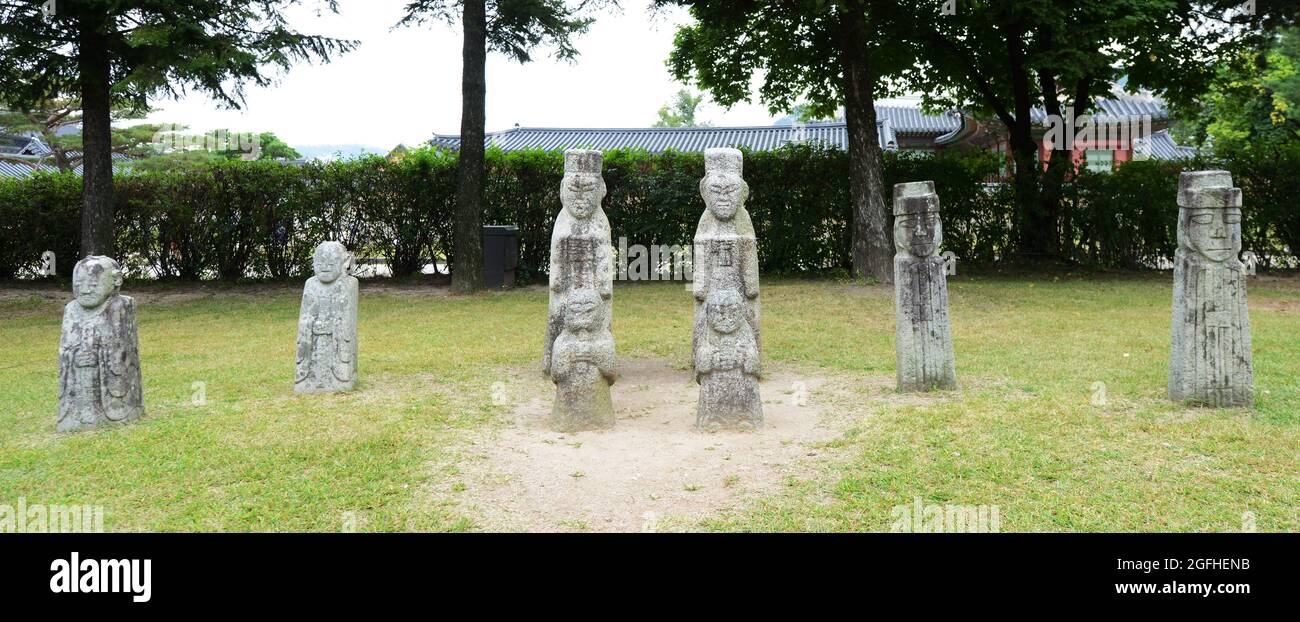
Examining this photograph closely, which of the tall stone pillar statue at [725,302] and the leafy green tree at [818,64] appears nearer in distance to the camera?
the tall stone pillar statue at [725,302]

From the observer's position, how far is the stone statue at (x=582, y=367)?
22.5ft

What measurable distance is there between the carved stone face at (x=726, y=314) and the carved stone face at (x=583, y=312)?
84cm

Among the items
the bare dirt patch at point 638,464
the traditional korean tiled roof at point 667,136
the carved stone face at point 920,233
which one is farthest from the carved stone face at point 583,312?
the traditional korean tiled roof at point 667,136

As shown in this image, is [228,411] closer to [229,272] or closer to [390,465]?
[390,465]

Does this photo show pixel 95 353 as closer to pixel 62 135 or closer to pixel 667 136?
pixel 62 135

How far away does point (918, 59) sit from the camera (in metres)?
17.5

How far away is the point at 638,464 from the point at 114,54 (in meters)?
12.0

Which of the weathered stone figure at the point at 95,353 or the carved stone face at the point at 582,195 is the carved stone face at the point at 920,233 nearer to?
the carved stone face at the point at 582,195

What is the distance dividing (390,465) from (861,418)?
3.46 meters

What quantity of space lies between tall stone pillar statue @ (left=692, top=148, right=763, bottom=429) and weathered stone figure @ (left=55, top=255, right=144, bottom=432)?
4.25m

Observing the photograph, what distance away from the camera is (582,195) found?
7.57 meters

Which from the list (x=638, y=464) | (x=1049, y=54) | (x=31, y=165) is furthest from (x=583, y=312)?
(x=31, y=165)

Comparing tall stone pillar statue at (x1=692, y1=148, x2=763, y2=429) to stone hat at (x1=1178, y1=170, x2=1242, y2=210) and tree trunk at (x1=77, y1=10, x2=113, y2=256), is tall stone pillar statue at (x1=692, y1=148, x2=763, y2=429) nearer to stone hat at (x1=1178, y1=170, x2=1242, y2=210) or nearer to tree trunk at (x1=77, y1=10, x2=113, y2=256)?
stone hat at (x1=1178, y1=170, x2=1242, y2=210)

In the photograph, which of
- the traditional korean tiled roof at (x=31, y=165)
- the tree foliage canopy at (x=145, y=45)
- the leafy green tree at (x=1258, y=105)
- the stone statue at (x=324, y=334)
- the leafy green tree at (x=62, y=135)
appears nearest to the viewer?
the stone statue at (x=324, y=334)
